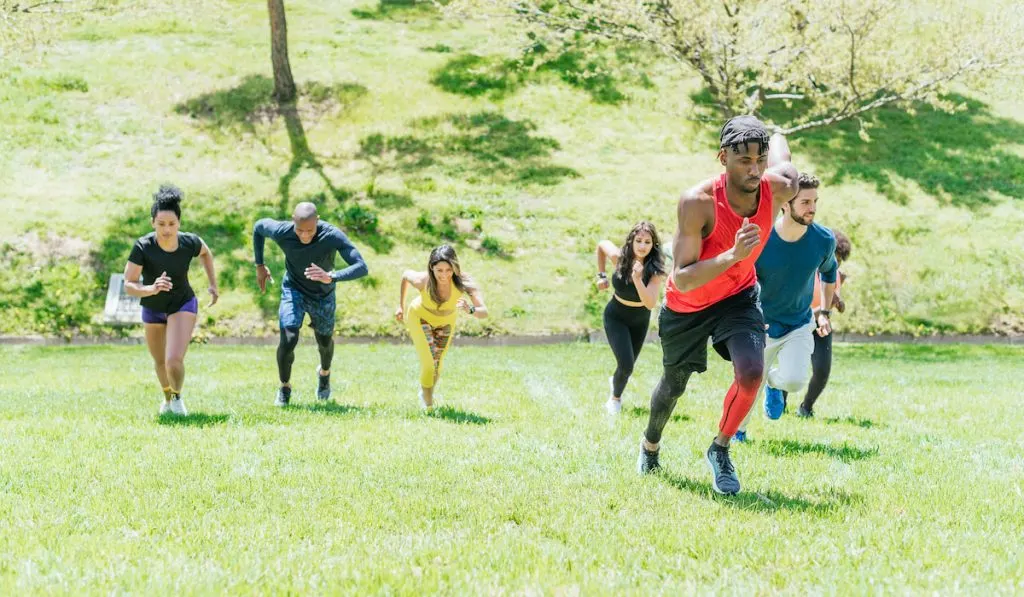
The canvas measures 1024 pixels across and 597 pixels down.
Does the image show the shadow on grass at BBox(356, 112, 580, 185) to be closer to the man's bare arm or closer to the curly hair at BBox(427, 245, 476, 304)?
the curly hair at BBox(427, 245, 476, 304)

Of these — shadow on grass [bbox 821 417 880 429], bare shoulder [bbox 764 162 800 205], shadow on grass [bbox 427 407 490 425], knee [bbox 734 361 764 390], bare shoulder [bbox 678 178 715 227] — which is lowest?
shadow on grass [bbox 427 407 490 425]

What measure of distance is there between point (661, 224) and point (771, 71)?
4866 mm

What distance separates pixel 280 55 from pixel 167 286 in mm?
18089

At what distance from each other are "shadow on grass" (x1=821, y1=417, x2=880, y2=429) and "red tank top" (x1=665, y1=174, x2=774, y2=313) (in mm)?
3621

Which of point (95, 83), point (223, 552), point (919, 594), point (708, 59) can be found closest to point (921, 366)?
point (708, 59)

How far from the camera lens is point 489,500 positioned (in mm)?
5152

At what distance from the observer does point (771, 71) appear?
59.4ft

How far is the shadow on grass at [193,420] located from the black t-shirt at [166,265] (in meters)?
1.04

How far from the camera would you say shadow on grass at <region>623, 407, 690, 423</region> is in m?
8.51

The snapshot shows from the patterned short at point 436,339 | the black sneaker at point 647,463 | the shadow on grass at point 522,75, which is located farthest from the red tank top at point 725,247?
the shadow on grass at point 522,75

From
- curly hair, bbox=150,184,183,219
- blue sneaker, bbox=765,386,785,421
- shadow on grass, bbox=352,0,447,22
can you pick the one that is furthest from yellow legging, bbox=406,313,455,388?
shadow on grass, bbox=352,0,447,22

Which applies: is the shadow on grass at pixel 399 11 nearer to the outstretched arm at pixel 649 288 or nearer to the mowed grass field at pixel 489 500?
the mowed grass field at pixel 489 500

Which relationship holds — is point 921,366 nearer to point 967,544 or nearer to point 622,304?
point 622,304

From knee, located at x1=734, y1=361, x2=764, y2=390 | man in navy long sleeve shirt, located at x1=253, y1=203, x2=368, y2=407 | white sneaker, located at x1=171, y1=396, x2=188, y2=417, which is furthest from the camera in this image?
man in navy long sleeve shirt, located at x1=253, y1=203, x2=368, y2=407
